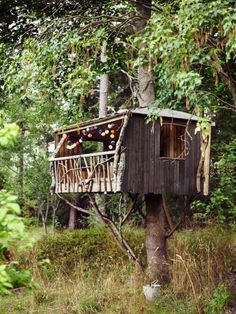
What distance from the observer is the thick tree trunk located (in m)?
8.55

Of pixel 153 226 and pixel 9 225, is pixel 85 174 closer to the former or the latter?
pixel 153 226

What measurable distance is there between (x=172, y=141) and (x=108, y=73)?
1.73 meters

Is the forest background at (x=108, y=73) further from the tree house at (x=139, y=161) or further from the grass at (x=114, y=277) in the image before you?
the tree house at (x=139, y=161)

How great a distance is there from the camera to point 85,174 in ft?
26.4

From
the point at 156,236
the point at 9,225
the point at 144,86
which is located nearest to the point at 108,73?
the point at 144,86

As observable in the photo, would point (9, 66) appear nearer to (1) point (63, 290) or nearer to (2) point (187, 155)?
(2) point (187, 155)

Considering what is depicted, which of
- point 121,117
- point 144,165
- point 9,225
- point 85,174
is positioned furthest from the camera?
point 85,174

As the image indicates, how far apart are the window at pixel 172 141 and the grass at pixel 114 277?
1813 mm

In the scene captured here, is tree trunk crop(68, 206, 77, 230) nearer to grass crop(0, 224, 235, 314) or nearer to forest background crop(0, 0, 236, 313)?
forest background crop(0, 0, 236, 313)

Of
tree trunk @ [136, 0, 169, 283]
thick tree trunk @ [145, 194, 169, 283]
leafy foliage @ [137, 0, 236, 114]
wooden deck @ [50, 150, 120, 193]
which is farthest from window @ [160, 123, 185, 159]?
leafy foliage @ [137, 0, 236, 114]

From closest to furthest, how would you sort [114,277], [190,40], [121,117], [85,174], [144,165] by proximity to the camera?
[190,40] → [121,117] → [144,165] → [85,174] → [114,277]

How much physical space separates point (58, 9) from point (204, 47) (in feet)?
12.5

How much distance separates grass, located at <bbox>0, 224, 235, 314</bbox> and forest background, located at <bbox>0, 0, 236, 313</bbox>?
0.13 feet

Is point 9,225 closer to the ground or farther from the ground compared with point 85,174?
closer to the ground
